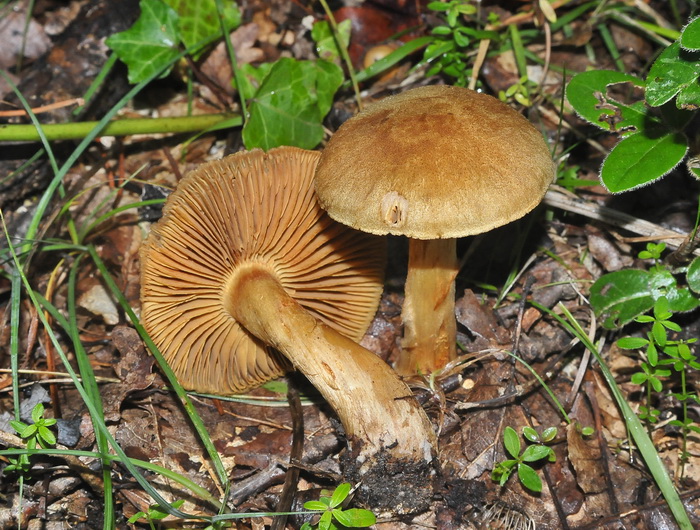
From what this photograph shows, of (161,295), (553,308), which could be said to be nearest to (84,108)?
(161,295)

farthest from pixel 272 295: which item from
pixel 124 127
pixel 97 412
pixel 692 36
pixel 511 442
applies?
pixel 692 36

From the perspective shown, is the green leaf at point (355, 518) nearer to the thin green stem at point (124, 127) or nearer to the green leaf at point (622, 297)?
the green leaf at point (622, 297)

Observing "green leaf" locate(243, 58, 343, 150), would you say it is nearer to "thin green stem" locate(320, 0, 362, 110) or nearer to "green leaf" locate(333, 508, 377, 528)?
"thin green stem" locate(320, 0, 362, 110)

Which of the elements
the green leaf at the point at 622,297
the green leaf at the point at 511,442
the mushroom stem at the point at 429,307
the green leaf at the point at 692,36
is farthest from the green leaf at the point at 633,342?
the green leaf at the point at 692,36

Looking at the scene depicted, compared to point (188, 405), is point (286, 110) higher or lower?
higher

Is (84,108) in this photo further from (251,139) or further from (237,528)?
(237,528)

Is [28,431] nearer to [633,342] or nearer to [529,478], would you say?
[529,478]

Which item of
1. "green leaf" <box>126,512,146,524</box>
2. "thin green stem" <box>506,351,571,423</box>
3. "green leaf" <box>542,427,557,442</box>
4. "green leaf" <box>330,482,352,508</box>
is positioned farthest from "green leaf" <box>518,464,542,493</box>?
"green leaf" <box>126,512,146,524</box>
